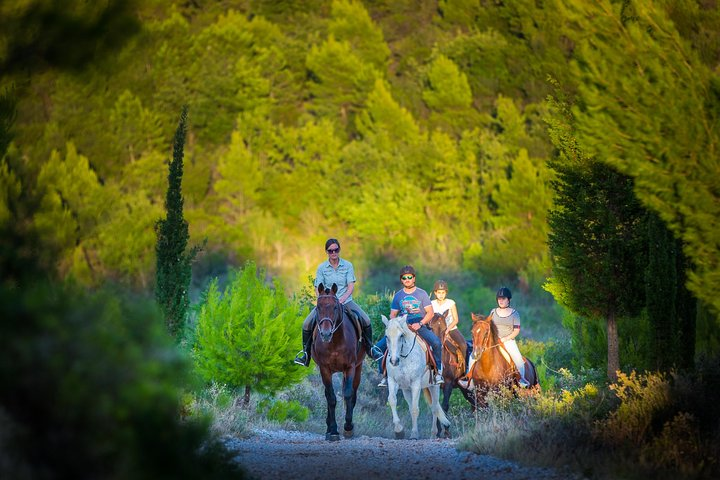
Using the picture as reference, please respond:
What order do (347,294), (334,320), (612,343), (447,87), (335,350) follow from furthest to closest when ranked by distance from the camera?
(447,87)
(612,343)
(347,294)
(335,350)
(334,320)

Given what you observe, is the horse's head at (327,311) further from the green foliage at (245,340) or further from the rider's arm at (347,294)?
the green foliage at (245,340)

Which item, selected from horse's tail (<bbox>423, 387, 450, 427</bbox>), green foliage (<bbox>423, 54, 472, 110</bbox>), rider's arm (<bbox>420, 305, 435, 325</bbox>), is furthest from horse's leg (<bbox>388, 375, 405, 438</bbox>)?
green foliage (<bbox>423, 54, 472, 110</bbox>)

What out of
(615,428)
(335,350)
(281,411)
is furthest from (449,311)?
(615,428)

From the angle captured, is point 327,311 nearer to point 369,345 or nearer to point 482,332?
point 369,345

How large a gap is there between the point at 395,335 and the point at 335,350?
3.18 feet

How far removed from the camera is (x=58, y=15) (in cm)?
906

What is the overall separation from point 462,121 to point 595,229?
139ft

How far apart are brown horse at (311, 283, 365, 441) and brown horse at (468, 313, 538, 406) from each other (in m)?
2.14

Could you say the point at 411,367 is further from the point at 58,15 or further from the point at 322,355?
the point at 58,15

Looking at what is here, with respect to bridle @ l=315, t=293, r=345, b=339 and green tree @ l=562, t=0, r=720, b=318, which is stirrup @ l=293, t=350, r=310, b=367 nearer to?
bridle @ l=315, t=293, r=345, b=339

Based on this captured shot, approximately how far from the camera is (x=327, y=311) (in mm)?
14359

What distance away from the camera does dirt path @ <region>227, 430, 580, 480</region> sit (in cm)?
1025

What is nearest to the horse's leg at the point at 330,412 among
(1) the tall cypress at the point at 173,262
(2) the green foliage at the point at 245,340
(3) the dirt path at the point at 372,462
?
(3) the dirt path at the point at 372,462

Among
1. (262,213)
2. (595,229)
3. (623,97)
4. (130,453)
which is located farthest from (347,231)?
(130,453)
